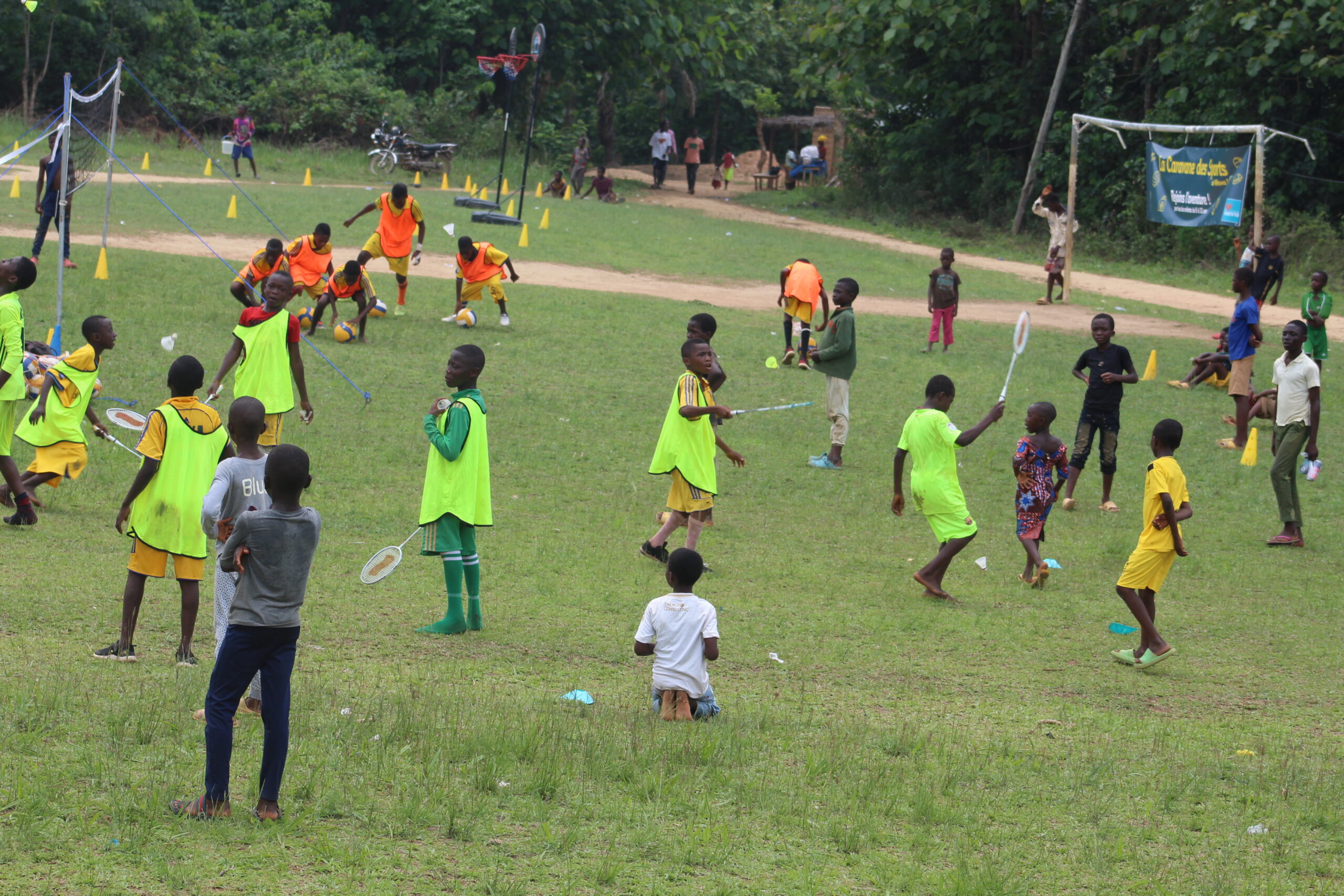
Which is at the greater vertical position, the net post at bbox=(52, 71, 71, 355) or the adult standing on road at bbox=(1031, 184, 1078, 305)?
the adult standing on road at bbox=(1031, 184, 1078, 305)

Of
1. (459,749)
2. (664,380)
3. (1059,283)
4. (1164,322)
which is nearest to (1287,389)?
(664,380)

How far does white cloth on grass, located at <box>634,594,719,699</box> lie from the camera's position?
6270 millimetres

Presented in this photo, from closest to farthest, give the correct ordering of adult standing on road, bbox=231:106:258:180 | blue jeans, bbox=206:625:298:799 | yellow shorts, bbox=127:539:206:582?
blue jeans, bbox=206:625:298:799
yellow shorts, bbox=127:539:206:582
adult standing on road, bbox=231:106:258:180

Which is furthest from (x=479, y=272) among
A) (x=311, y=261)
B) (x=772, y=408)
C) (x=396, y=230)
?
(x=772, y=408)

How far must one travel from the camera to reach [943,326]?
1841 cm

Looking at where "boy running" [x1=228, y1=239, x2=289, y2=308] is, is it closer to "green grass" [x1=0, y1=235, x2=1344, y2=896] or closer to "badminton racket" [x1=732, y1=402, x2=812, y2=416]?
"green grass" [x1=0, y1=235, x2=1344, y2=896]

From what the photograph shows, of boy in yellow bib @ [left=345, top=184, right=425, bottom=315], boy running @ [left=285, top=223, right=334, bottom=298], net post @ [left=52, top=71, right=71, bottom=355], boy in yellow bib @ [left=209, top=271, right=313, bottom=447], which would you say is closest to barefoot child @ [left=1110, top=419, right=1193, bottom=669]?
boy in yellow bib @ [left=209, top=271, right=313, bottom=447]

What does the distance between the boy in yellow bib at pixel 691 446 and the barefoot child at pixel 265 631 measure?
176 inches

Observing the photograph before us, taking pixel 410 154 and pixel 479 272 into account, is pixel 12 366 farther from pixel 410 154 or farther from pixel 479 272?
pixel 410 154

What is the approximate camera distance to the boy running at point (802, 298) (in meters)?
16.6

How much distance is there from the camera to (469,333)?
17.3 m

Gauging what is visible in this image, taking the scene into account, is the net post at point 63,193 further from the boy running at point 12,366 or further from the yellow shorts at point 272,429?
the boy running at point 12,366

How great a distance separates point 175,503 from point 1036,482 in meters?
6.15

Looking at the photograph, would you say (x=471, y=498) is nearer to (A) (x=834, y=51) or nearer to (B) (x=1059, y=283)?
(B) (x=1059, y=283)
